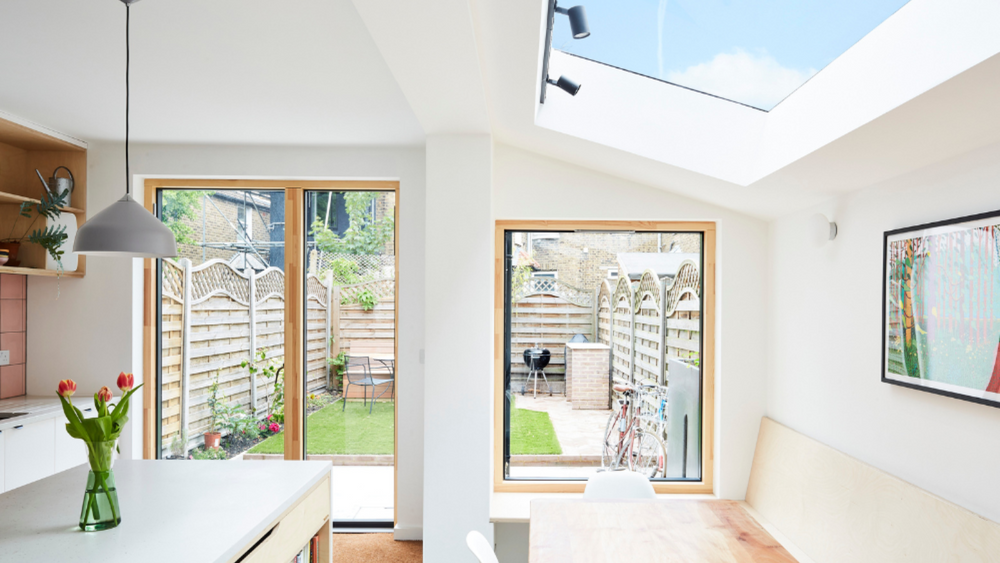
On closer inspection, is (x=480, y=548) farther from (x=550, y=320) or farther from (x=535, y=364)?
(x=550, y=320)

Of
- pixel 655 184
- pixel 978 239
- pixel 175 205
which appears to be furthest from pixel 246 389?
pixel 978 239

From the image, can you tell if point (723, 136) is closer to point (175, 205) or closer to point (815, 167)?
point (815, 167)

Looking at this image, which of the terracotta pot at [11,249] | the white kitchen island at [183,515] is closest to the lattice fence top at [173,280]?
the terracotta pot at [11,249]

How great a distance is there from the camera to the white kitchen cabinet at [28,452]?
9.12 ft

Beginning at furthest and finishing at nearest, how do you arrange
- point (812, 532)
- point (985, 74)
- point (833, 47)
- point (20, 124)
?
point (20, 124), point (812, 532), point (833, 47), point (985, 74)

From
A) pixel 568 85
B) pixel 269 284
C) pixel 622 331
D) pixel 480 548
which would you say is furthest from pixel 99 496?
pixel 622 331

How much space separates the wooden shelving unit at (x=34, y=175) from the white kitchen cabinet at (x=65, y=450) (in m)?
0.91

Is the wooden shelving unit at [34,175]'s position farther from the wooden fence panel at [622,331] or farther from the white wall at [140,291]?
the wooden fence panel at [622,331]

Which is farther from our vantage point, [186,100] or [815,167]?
[186,100]

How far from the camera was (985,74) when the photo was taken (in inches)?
48.8

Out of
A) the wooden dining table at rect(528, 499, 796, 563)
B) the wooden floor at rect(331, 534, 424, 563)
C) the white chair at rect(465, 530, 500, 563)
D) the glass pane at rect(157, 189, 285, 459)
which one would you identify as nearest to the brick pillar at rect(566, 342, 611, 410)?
the wooden dining table at rect(528, 499, 796, 563)

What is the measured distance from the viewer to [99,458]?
1519 millimetres

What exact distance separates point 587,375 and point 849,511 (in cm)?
149

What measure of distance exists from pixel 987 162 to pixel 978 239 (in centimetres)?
22
